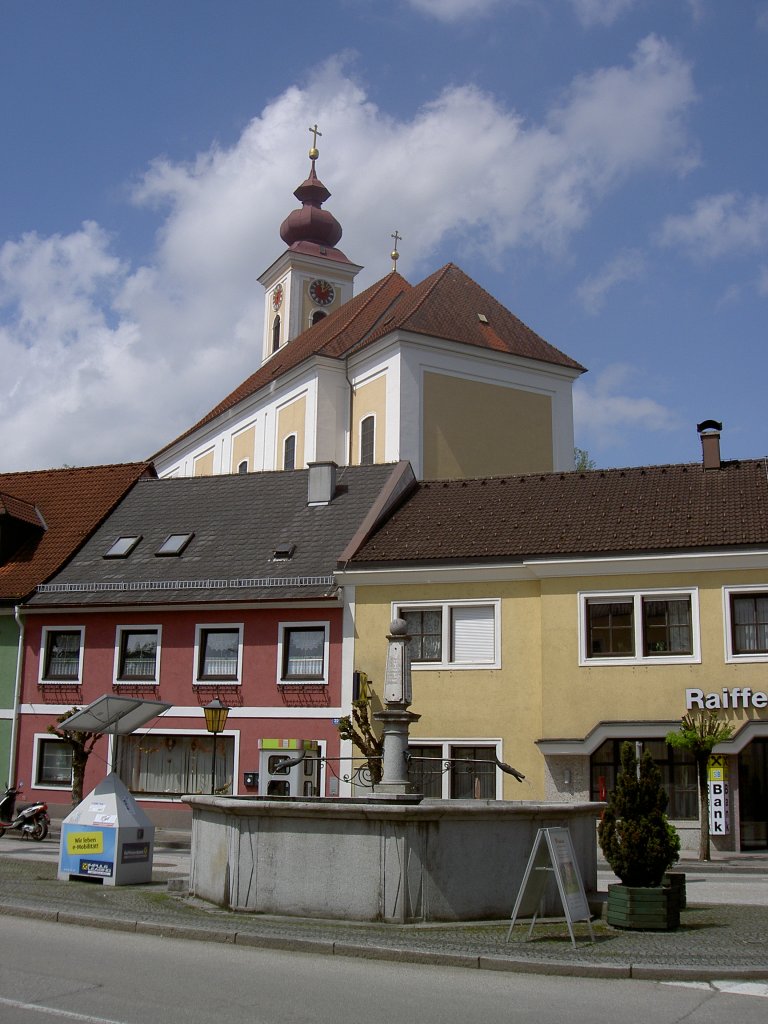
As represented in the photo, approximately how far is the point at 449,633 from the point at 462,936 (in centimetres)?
1492

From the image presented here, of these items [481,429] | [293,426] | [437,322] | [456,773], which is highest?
[437,322]

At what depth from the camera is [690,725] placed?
23.2 meters

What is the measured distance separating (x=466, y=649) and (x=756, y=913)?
42.2ft

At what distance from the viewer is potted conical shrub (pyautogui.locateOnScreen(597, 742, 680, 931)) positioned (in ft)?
40.2

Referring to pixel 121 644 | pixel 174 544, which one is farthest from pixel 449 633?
pixel 174 544

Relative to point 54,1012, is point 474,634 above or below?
above

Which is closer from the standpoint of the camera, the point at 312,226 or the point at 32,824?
the point at 32,824

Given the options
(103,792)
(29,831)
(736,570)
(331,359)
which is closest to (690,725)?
(736,570)

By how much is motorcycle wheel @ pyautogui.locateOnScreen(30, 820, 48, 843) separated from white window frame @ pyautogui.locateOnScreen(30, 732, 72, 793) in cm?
487

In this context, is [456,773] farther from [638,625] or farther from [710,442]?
[710,442]

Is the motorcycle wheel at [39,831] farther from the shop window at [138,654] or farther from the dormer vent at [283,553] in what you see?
the dormer vent at [283,553]

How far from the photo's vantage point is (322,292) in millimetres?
67938

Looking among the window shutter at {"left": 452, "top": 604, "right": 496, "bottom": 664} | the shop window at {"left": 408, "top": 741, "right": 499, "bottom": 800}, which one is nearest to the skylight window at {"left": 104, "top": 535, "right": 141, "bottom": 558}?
the window shutter at {"left": 452, "top": 604, "right": 496, "bottom": 664}

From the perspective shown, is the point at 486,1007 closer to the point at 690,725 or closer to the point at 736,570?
the point at 690,725
